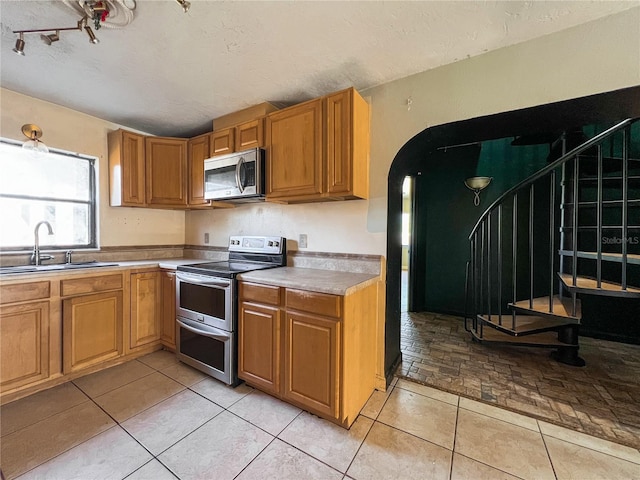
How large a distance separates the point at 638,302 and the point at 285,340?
415cm

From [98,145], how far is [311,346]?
3.12 metres

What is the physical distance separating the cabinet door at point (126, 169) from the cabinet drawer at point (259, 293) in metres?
1.80

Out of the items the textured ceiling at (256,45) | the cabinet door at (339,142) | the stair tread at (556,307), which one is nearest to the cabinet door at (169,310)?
the textured ceiling at (256,45)

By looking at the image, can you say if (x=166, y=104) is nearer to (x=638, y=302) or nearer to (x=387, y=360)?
(x=387, y=360)

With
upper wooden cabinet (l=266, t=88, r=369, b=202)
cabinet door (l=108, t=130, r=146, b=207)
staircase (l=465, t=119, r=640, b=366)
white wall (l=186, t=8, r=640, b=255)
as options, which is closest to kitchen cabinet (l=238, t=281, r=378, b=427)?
white wall (l=186, t=8, r=640, b=255)

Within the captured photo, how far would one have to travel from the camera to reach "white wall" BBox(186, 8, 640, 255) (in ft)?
4.66

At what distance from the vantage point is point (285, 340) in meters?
1.82

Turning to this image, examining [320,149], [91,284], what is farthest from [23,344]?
[320,149]

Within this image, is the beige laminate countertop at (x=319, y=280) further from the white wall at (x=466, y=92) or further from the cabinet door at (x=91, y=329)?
the cabinet door at (x=91, y=329)

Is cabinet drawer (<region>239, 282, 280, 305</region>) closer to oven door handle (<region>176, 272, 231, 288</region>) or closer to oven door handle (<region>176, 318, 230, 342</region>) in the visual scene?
oven door handle (<region>176, 272, 231, 288</region>)

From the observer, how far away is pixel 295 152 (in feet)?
6.88

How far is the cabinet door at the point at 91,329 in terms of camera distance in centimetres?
214

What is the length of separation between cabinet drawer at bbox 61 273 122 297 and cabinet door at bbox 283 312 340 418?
181cm

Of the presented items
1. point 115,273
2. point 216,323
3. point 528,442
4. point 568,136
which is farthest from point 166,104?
point 568,136
